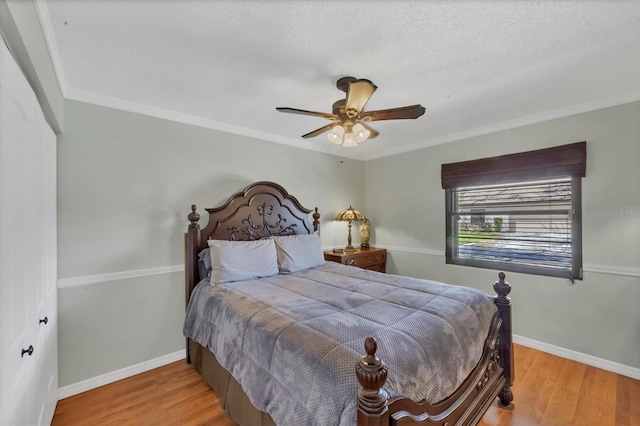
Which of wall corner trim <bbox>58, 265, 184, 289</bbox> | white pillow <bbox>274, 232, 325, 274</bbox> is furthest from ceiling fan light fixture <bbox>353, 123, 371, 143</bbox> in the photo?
wall corner trim <bbox>58, 265, 184, 289</bbox>

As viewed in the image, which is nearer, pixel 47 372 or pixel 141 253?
pixel 47 372

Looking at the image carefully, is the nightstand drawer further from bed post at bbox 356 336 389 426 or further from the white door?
the white door

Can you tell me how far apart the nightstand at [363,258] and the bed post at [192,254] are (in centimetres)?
178

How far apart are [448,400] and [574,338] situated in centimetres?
219

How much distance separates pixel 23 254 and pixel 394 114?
7.21ft

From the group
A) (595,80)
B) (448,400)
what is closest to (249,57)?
(448,400)

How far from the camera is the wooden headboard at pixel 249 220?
105 inches

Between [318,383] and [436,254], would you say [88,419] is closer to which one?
[318,383]

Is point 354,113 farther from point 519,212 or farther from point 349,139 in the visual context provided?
point 519,212

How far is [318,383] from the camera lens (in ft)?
3.81

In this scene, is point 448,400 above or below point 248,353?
below

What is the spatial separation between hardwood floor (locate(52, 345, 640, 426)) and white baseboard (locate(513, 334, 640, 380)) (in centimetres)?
7

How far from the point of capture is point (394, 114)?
A: 2014mm

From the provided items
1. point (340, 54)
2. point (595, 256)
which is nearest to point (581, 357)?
point (595, 256)
